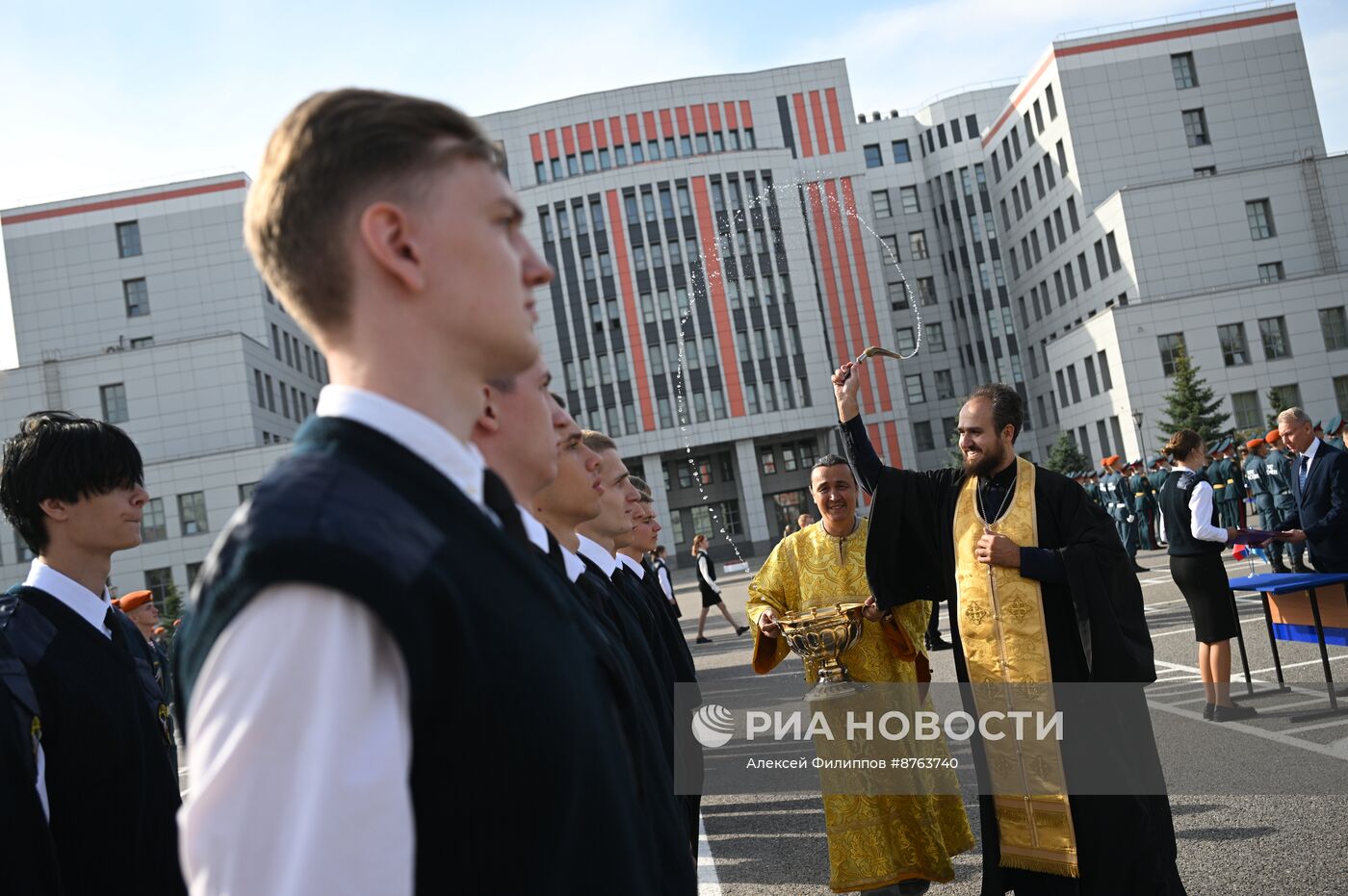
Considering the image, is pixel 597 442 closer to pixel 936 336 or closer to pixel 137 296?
pixel 137 296

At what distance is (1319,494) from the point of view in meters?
10.2

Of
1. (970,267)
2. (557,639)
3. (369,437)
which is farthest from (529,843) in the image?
(970,267)

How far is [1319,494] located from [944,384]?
68.4 metres

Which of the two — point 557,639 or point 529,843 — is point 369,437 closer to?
point 557,639

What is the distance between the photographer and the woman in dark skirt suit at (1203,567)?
905 centimetres

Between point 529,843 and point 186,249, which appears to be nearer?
point 529,843

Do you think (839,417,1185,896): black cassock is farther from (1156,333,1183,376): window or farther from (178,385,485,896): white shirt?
(1156,333,1183,376): window

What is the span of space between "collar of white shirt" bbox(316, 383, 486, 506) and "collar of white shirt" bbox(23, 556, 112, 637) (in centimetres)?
230

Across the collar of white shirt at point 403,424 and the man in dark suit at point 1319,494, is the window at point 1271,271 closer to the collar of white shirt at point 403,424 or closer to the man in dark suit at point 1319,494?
the man in dark suit at point 1319,494

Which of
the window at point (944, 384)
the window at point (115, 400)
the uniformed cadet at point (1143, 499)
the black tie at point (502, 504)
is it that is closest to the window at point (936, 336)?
the window at point (944, 384)

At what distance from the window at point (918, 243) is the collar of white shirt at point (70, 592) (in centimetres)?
7725

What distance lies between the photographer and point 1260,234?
53.1 meters

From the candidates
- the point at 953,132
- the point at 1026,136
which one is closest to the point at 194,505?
the point at 1026,136

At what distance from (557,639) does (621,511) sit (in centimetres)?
432
